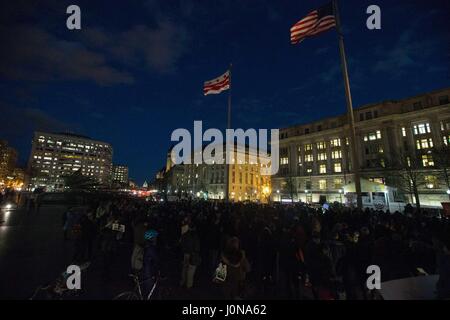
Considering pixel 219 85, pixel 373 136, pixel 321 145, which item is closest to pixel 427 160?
pixel 373 136

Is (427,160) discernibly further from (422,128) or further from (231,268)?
(231,268)

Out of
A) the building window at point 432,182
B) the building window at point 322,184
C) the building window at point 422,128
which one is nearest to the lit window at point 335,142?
the building window at point 322,184

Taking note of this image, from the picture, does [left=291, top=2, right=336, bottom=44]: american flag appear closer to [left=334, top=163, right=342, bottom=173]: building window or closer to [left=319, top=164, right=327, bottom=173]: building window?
→ [left=334, top=163, right=342, bottom=173]: building window

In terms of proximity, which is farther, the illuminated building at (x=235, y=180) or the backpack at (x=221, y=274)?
the illuminated building at (x=235, y=180)

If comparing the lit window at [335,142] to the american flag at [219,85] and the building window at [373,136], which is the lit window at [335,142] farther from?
the american flag at [219,85]

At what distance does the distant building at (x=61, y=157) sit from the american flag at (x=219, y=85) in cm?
12788

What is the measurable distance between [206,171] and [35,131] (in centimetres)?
12037

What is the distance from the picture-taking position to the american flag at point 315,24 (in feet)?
46.7

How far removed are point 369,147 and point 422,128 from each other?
10.4 meters

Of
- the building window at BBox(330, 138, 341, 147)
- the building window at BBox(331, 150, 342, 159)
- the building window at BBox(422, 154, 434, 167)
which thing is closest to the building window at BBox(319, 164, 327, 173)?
the building window at BBox(331, 150, 342, 159)

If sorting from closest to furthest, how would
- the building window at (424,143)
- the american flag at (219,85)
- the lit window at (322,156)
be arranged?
1. the american flag at (219,85)
2. the building window at (424,143)
3. the lit window at (322,156)

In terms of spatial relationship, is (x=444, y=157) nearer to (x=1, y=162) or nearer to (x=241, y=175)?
(x=241, y=175)

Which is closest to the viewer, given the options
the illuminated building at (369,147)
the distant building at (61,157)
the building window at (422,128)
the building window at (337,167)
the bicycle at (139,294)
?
the bicycle at (139,294)
